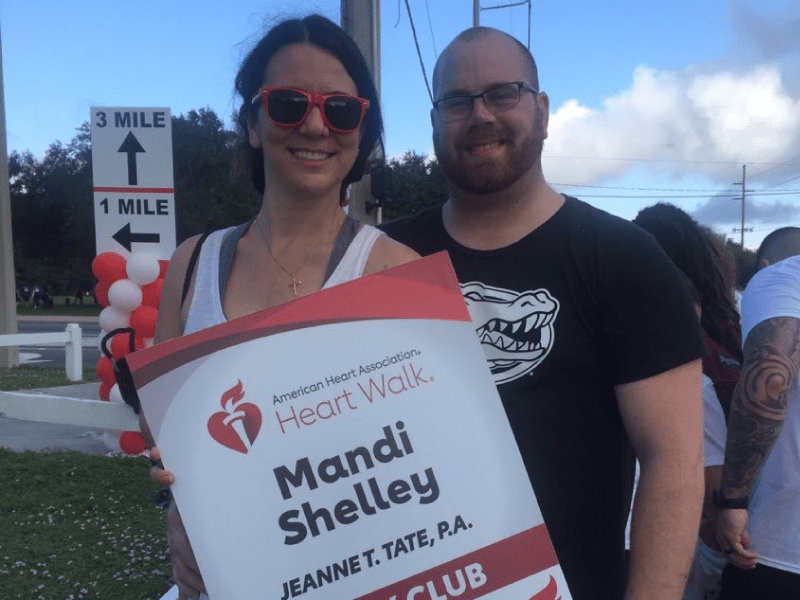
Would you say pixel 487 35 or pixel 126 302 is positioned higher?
pixel 487 35

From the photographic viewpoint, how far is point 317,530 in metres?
1.36

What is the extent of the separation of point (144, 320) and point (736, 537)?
17.3 ft

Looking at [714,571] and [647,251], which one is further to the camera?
[714,571]

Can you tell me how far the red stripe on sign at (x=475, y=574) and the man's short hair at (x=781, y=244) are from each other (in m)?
2.05

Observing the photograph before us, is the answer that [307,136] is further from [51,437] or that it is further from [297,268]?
[51,437]

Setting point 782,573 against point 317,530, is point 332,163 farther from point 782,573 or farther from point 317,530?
point 782,573

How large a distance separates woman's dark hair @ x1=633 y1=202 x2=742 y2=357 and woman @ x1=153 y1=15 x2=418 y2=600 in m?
1.78

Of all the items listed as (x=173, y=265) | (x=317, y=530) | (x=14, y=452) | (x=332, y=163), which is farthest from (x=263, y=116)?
(x=14, y=452)

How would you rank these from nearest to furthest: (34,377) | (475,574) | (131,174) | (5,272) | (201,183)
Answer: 1. (475,574)
2. (131,174)
3. (34,377)
4. (5,272)
5. (201,183)

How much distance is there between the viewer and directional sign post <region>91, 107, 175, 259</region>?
17.9ft

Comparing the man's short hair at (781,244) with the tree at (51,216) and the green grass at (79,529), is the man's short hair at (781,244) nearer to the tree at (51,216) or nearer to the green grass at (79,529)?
the green grass at (79,529)

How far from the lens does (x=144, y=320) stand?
21.1 feet

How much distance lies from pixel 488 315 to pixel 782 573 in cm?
150

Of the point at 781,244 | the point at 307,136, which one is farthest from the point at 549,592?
the point at 781,244
